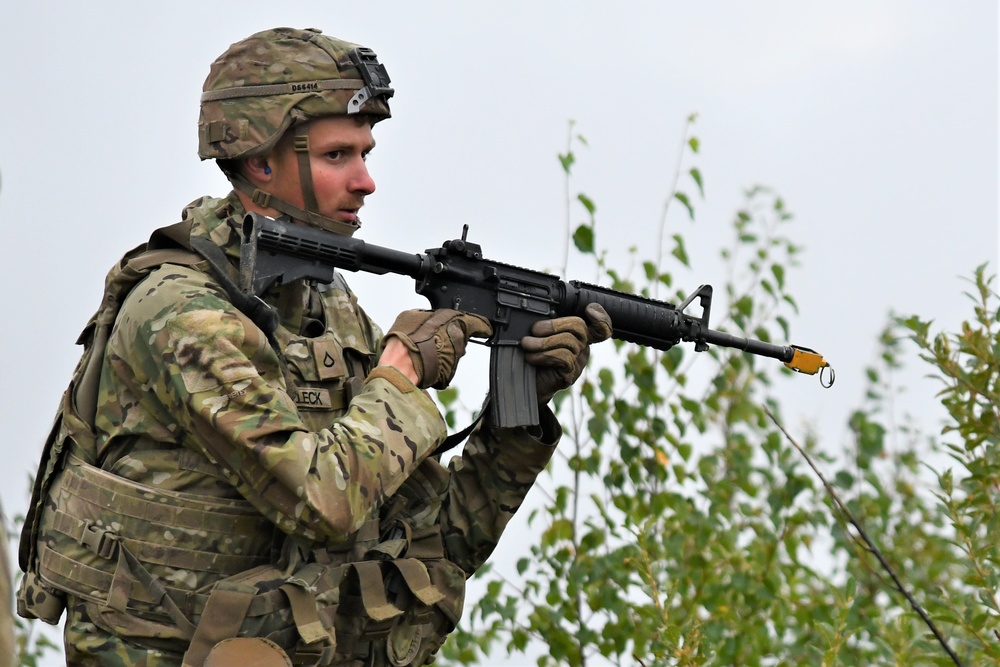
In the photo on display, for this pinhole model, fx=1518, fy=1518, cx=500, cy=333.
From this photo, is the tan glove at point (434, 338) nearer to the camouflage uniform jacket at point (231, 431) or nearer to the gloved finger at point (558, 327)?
the camouflage uniform jacket at point (231, 431)

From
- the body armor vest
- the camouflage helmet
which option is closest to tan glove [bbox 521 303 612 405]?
the body armor vest

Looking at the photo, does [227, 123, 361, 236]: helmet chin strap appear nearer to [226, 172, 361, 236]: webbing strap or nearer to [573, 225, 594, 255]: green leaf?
[226, 172, 361, 236]: webbing strap

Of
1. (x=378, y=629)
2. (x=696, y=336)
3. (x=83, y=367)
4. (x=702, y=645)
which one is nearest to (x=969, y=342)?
(x=696, y=336)

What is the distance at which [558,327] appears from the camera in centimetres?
468

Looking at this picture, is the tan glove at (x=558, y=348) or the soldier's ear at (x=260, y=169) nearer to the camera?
the soldier's ear at (x=260, y=169)

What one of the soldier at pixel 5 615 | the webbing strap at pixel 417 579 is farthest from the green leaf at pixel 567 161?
the soldier at pixel 5 615

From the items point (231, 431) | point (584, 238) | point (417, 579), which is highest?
point (584, 238)

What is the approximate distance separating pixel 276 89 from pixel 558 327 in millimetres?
1112

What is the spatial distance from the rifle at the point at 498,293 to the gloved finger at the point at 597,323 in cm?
3

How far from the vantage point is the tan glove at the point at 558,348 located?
463cm

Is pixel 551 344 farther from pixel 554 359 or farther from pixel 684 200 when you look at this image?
→ pixel 684 200


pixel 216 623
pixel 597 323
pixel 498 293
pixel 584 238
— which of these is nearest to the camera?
pixel 216 623

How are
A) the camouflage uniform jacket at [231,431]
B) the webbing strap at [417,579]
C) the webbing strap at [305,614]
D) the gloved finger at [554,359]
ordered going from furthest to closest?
the gloved finger at [554,359] → the webbing strap at [417,579] → the webbing strap at [305,614] → the camouflage uniform jacket at [231,431]

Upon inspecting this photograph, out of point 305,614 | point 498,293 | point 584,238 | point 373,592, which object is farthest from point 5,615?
point 584,238
